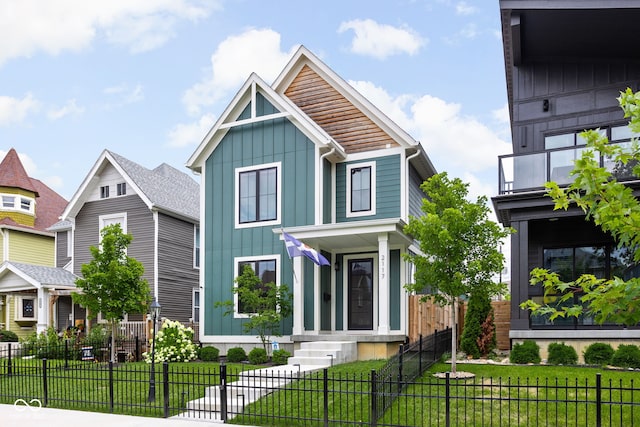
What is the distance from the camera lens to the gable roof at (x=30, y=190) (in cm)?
3288

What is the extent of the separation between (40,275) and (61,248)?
4.07 m

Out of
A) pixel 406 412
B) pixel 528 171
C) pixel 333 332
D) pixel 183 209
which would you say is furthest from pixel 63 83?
pixel 406 412

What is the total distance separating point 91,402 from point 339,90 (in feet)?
38.9

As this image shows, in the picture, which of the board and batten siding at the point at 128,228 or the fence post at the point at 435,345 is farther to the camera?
the board and batten siding at the point at 128,228

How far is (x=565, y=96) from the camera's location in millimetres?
17625

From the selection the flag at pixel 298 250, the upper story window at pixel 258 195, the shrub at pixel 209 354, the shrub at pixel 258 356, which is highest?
the upper story window at pixel 258 195

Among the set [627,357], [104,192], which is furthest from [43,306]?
[627,357]

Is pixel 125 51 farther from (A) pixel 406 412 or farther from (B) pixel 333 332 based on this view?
(A) pixel 406 412

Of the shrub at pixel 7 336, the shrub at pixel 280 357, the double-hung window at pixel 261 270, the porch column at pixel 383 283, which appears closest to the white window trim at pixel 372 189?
the porch column at pixel 383 283

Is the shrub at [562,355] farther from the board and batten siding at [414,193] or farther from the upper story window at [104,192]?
the upper story window at [104,192]

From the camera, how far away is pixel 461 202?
13672mm

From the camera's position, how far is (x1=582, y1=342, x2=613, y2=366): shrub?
14.4m

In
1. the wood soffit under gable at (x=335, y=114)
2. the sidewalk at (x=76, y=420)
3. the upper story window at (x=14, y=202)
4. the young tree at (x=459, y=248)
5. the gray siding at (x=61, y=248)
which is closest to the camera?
the sidewalk at (x=76, y=420)

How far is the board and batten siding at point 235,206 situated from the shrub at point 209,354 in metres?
0.84
